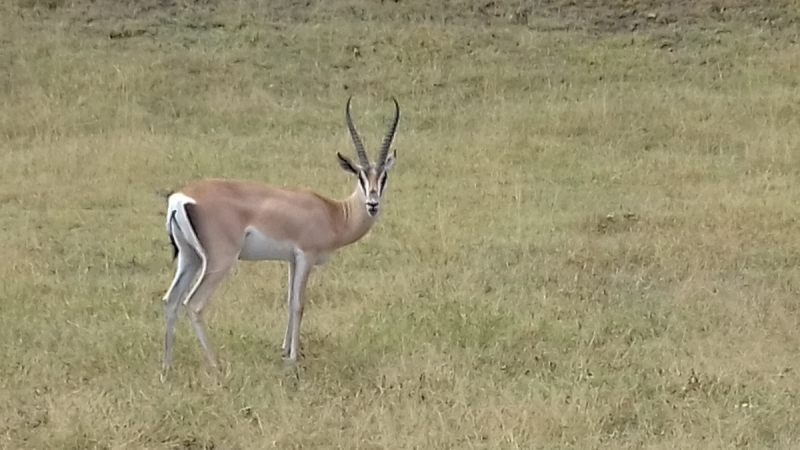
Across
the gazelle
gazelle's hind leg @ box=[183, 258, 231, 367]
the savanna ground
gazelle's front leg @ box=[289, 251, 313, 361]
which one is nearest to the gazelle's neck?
the gazelle

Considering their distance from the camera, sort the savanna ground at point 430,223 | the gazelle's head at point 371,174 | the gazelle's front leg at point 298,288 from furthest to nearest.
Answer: the gazelle's head at point 371,174
the gazelle's front leg at point 298,288
the savanna ground at point 430,223

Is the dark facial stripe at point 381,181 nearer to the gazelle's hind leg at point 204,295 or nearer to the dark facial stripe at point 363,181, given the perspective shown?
the dark facial stripe at point 363,181

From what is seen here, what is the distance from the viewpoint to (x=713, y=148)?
1070cm

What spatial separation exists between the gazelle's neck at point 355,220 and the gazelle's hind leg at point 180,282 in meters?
0.74

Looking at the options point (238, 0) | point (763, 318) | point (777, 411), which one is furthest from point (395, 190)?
point (238, 0)

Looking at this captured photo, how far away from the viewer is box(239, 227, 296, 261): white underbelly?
17.9ft

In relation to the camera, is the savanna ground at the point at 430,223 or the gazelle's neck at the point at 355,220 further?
the gazelle's neck at the point at 355,220

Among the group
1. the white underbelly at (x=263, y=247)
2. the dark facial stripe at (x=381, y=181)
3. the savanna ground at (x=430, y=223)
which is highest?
the dark facial stripe at (x=381, y=181)

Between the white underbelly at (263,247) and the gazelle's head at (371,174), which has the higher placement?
the gazelle's head at (371,174)

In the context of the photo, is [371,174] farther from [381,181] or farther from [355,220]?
[355,220]

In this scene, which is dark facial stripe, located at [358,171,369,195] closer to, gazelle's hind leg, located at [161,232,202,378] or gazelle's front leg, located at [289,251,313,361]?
gazelle's front leg, located at [289,251,313,361]

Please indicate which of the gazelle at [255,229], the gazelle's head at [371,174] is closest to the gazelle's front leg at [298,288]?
the gazelle at [255,229]

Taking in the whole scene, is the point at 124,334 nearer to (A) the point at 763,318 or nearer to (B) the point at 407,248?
(B) the point at 407,248

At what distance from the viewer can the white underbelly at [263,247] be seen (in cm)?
544
